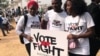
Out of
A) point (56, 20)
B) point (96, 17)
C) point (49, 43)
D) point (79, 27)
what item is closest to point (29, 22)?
point (56, 20)

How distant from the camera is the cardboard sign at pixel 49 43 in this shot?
4.48m

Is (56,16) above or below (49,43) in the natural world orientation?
above

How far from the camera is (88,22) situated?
432cm

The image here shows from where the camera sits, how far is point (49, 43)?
4703 millimetres

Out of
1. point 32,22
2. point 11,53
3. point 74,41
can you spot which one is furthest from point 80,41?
point 11,53

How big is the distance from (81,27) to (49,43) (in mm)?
628

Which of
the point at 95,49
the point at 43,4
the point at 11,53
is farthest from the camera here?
the point at 43,4

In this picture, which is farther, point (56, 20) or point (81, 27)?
point (56, 20)

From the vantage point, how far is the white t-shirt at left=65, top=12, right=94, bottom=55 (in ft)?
14.2

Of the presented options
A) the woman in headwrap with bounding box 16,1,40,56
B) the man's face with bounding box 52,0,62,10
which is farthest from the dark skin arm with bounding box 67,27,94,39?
the woman in headwrap with bounding box 16,1,40,56

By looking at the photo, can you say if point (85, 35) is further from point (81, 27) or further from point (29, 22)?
point (29, 22)

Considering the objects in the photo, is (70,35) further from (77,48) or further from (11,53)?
(11,53)

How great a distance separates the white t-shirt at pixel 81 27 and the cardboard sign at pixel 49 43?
0.15 meters

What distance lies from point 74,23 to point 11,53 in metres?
7.49
